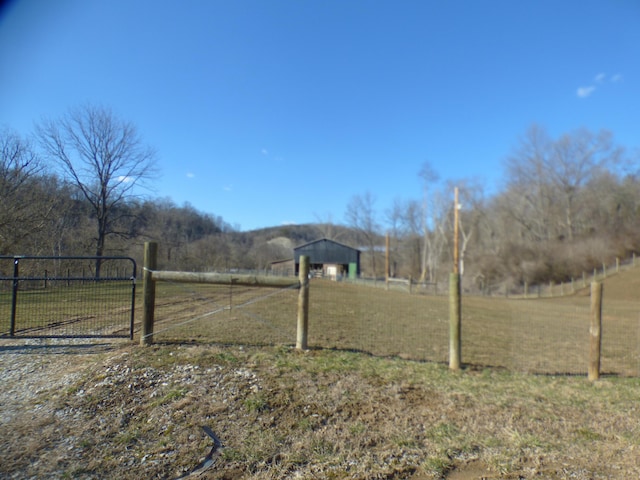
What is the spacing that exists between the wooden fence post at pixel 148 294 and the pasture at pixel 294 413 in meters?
0.21

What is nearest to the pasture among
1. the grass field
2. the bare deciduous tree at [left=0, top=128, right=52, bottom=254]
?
the grass field

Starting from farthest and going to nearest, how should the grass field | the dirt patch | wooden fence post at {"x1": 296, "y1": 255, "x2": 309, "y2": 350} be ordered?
the grass field → wooden fence post at {"x1": 296, "y1": 255, "x2": 309, "y2": 350} → the dirt patch

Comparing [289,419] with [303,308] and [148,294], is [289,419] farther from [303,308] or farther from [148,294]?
[148,294]

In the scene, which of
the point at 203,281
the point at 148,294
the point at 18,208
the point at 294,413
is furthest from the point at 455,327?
the point at 18,208

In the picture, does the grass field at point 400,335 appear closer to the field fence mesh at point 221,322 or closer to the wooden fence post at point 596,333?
the field fence mesh at point 221,322

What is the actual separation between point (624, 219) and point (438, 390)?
A: 2362 inches

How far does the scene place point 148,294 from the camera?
493 cm

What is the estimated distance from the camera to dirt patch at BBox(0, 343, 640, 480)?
2.56m

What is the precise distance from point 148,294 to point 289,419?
2.88m

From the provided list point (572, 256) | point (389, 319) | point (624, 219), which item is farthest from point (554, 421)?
point (624, 219)

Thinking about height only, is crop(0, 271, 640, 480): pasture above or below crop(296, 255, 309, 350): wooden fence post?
below

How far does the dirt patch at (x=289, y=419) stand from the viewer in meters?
2.56

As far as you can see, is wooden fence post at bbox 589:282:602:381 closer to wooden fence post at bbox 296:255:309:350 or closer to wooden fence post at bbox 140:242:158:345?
wooden fence post at bbox 296:255:309:350

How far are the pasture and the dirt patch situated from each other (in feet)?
Answer: 0.05
